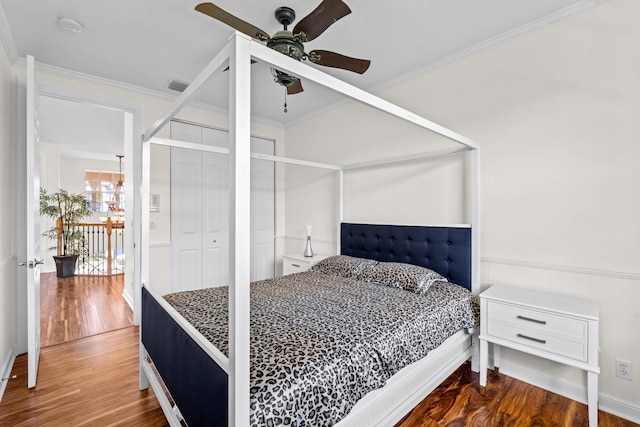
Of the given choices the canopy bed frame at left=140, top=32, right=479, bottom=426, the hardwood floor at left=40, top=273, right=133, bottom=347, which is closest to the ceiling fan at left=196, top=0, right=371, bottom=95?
the canopy bed frame at left=140, top=32, right=479, bottom=426

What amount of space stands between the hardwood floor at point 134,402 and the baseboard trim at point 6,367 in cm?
4

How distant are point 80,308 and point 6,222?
1.88 metres

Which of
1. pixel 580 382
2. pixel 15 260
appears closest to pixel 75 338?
pixel 15 260

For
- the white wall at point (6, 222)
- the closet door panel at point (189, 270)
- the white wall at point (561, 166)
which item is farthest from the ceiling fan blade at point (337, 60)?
the closet door panel at point (189, 270)

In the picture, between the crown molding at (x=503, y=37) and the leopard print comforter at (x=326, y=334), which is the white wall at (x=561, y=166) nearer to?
the crown molding at (x=503, y=37)

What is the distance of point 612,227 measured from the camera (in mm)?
1933

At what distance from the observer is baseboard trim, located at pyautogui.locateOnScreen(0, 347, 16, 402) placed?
6.92 ft

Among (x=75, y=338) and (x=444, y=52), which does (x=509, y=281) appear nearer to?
(x=444, y=52)

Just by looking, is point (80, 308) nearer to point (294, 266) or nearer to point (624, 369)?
point (294, 266)

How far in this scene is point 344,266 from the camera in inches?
115

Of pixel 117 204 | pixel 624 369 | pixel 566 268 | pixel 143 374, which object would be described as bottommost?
pixel 143 374

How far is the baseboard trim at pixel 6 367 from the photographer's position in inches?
83.1

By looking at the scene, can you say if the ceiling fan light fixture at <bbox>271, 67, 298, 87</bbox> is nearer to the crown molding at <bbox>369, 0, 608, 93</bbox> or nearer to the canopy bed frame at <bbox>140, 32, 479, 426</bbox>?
the canopy bed frame at <bbox>140, 32, 479, 426</bbox>

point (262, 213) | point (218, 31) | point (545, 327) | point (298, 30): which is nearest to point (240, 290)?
point (298, 30)
